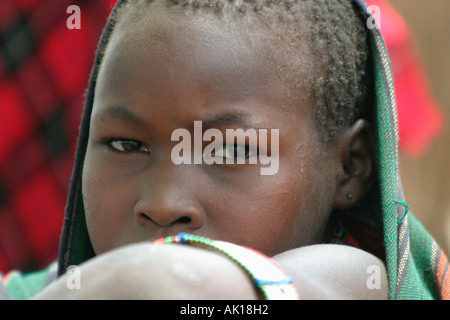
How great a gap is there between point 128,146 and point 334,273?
660 mm

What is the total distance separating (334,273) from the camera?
1129 millimetres

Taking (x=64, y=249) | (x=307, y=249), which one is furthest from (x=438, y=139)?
(x=307, y=249)

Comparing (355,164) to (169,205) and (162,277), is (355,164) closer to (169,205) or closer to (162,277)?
(169,205)

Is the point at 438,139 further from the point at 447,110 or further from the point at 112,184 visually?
the point at 112,184

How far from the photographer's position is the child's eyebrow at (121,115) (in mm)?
1544

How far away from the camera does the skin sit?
1483 millimetres

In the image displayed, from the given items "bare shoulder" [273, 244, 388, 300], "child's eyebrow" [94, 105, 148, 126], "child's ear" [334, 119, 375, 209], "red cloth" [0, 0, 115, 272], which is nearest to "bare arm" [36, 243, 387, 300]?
"bare shoulder" [273, 244, 388, 300]

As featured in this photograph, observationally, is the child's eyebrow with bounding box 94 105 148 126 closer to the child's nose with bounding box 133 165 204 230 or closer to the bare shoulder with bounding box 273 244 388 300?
the child's nose with bounding box 133 165 204 230

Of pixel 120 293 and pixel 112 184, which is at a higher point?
pixel 112 184

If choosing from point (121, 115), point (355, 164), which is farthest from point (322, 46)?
point (121, 115)

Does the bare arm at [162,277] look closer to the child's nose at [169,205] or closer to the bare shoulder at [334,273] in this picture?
the bare shoulder at [334,273]

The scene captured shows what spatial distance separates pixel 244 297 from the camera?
0.86 metres

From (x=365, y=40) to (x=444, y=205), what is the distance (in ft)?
8.78

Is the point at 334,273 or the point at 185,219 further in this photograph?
the point at 185,219
